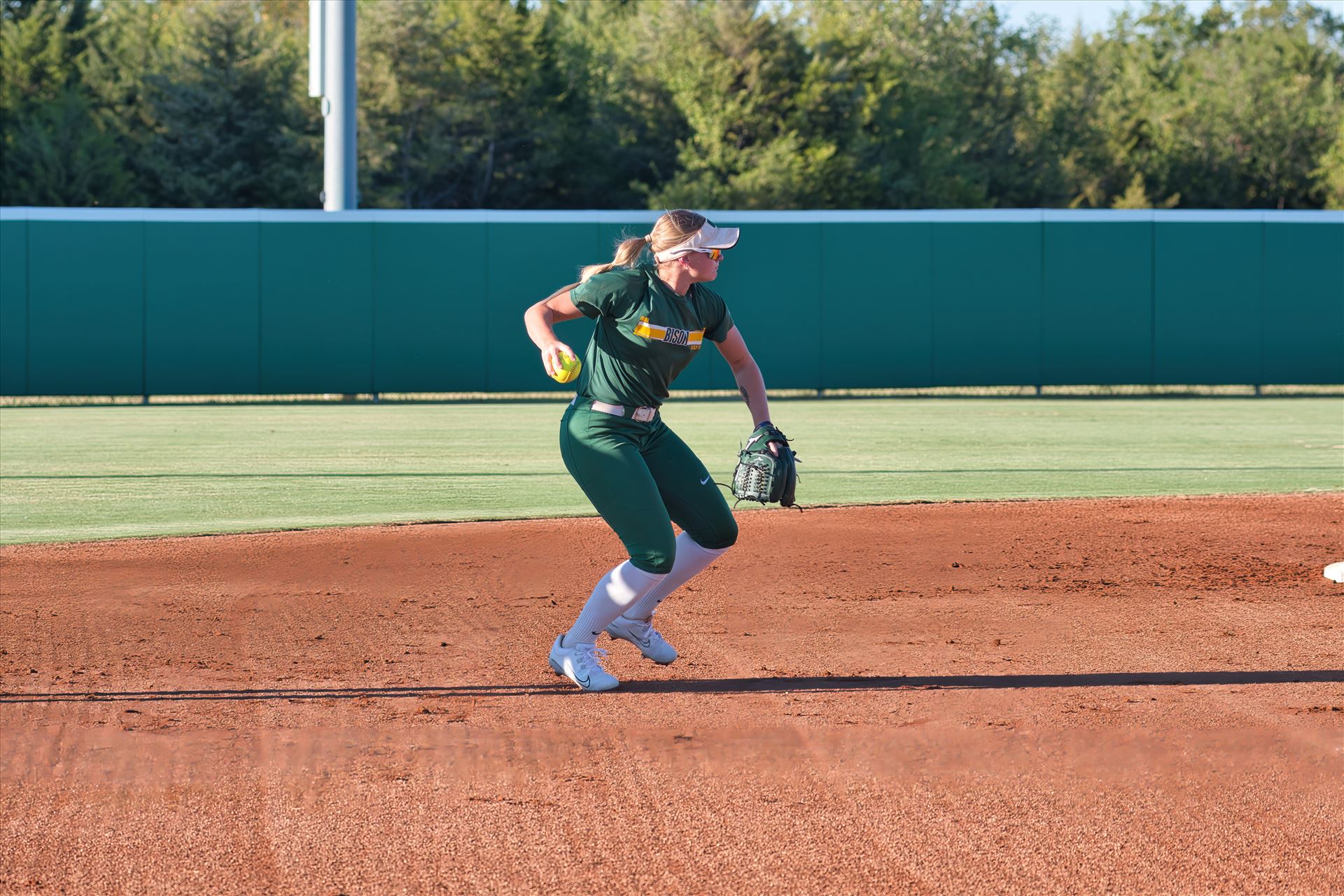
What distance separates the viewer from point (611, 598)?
504cm

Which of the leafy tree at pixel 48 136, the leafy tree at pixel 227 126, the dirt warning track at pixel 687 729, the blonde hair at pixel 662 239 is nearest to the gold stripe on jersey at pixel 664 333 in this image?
the blonde hair at pixel 662 239

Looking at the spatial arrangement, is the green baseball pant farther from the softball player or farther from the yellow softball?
the yellow softball

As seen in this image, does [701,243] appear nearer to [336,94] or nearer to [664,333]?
[664,333]

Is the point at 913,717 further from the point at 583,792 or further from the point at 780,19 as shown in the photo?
the point at 780,19

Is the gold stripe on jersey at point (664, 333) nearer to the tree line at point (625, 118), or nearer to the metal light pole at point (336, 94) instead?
the metal light pole at point (336, 94)

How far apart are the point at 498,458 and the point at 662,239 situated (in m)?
9.30

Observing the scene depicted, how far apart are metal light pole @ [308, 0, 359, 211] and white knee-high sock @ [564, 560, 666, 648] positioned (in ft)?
67.5

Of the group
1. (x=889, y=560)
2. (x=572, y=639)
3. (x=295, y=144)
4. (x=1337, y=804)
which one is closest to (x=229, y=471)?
(x=889, y=560)

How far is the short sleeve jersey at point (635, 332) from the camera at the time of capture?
A: 482 cm

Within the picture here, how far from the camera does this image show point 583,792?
3930 millimetres

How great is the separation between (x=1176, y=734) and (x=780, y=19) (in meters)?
46.7

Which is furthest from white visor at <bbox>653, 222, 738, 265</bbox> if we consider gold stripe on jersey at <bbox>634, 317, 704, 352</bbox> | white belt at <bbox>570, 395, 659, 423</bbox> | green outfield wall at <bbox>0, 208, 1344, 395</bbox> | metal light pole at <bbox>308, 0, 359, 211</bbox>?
metal light pole at <bbox>308, 0, 359, 211</bbox>

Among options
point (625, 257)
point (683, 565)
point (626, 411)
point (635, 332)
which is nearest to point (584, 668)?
point (683, 565)

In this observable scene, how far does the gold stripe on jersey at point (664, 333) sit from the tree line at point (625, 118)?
37.8 m
